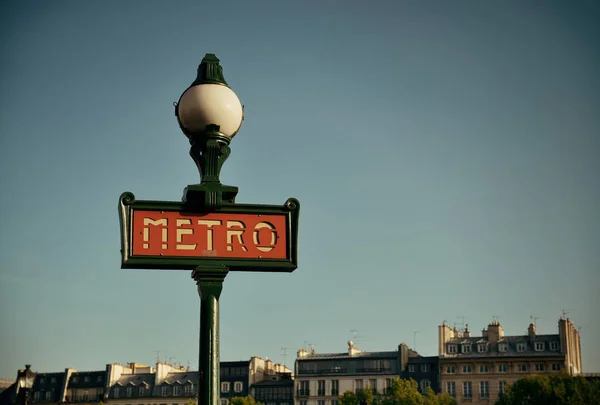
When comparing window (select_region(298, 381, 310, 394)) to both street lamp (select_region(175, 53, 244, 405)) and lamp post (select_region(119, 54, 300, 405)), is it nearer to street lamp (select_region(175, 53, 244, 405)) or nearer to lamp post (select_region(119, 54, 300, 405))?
lamp post (select_region(119, 54, 300, 405))

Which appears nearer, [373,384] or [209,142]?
[209,142]

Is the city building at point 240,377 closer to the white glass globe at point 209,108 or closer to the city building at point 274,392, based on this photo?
the city building at point 274,392

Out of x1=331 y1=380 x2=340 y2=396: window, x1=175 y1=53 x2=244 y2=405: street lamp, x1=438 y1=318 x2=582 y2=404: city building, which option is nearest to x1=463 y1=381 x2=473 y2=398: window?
x1=438 y1=318 x2=582 y2=404: city building

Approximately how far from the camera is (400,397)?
3588 inches

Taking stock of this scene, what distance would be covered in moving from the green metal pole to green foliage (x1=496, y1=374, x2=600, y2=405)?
81913mm

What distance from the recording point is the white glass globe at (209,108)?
7941mm

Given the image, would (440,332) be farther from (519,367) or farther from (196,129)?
(196,129)

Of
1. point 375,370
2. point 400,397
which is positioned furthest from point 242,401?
point 400,397

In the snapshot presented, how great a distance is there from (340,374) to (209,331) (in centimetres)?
9659

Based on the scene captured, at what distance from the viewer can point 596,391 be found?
8600 cm

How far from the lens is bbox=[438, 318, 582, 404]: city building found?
96.6 meters

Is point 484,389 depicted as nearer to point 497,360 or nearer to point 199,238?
point 497,360

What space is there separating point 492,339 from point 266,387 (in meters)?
24.2

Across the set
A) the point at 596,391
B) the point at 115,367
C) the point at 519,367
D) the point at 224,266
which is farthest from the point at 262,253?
the point at 115,367
